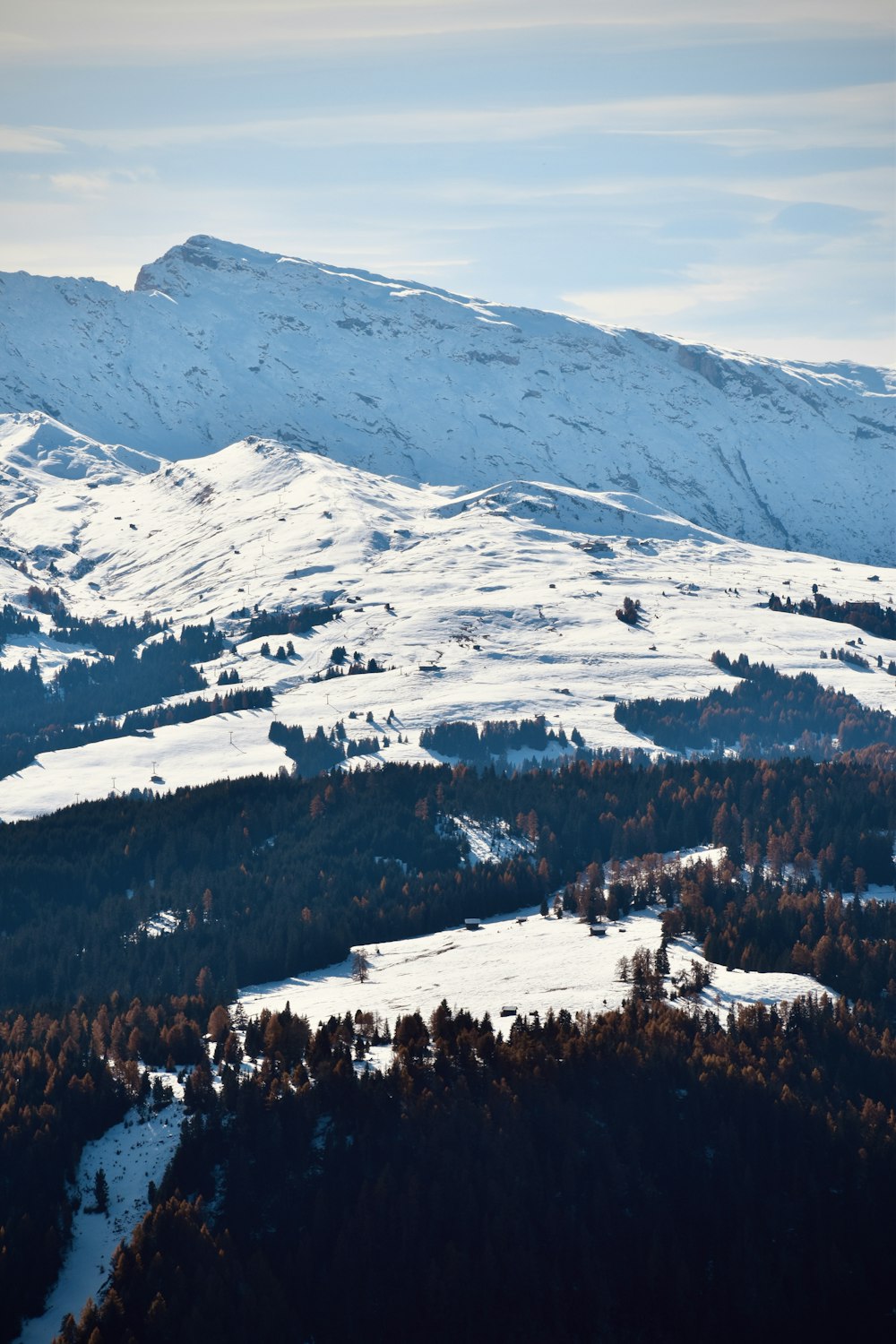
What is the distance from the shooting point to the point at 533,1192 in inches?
6142

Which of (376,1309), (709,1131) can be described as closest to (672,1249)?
(709,1131)

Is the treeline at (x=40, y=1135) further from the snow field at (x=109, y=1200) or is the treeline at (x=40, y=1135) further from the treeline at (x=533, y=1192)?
the treeline at (x=533, y=1192)

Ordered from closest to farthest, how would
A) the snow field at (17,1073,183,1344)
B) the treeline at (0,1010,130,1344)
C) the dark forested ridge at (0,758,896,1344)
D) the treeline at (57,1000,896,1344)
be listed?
1. the treeline at (57,1000,896,1344)
2. the dark forested ridge at (0,758,896,1344)
3. the snow field at (17,1073,183,1344)
4. the treeline at (0,1010,130,1344)

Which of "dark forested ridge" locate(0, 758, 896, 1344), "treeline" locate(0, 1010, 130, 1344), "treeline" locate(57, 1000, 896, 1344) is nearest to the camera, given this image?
"treeline" locate(57, 1000, 896, 1344)

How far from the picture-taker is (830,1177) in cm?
15950

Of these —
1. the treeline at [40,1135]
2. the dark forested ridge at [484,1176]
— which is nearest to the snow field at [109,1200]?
the treeline at [40,1135]

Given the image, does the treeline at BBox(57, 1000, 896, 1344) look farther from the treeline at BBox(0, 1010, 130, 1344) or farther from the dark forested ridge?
the treeline at BBox(0, 1010, 130, 1344)

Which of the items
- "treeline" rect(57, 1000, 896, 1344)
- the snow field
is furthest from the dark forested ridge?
the snow field

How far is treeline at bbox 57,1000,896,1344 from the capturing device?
5689 inches

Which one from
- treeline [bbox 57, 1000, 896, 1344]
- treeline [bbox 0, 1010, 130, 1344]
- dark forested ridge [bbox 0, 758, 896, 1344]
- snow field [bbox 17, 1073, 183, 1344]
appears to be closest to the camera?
treeline [bbox 57, 1000, 896, 1344]

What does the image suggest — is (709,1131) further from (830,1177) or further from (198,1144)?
(198,1144)

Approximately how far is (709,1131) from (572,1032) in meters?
19.6

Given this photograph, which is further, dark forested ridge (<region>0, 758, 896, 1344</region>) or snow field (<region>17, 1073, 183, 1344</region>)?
snow field (<region>17, 1073, 183, 1344</region>)

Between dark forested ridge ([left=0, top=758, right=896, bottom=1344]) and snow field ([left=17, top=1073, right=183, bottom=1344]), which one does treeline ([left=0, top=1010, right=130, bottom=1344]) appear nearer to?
dark forested ridge ([left=0, top=758, right=896, bottom=1344])
